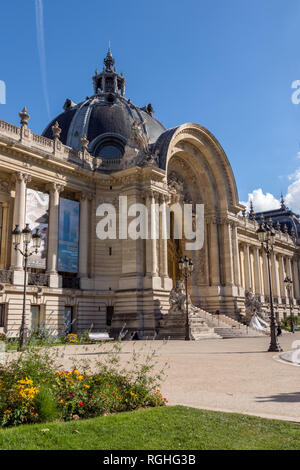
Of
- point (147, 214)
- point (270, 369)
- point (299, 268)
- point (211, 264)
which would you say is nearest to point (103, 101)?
point (147, 214)

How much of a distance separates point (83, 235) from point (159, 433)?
96.6 ft

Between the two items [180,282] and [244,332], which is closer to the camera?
[180,282]

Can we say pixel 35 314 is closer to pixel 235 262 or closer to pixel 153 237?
pixel 153 237

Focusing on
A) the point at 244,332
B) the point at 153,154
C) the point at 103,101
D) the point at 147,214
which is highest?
the point at 103,101

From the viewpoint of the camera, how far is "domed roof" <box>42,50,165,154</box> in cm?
3969

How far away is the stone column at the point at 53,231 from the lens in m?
31.0

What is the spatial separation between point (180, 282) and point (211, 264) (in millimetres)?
11623

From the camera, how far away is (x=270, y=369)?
12.8 metres

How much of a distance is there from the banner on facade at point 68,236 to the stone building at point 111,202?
3.2 inches

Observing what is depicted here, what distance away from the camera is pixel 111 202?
3612 centimetres

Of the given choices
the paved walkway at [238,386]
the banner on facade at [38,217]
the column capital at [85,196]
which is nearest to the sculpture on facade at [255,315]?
the column capital at [85,196]

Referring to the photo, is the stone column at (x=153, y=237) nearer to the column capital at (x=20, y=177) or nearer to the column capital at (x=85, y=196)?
the column capital at (x=85, y=196)

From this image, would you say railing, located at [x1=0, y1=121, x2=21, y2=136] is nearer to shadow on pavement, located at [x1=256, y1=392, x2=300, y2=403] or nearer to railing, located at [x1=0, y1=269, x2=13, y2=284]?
railing, located at [x1=0, y1=269, x2=13, y2=284]
